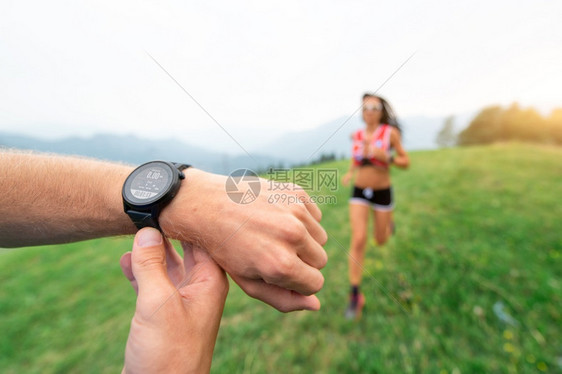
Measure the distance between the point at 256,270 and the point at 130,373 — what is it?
1.72 feet

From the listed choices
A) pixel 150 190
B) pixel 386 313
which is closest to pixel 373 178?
pixel 386 313

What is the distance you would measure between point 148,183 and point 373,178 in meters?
3.43

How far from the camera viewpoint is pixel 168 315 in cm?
81

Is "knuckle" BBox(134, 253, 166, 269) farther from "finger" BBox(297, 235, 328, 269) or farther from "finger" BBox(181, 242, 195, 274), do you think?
"finger" BBox(297, 235, 328, 269)

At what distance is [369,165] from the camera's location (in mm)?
3877

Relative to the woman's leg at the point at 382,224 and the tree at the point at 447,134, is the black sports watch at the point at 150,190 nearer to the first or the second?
the woman's leg at the point at 382,224

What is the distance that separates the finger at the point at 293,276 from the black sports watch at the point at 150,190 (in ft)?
1.86

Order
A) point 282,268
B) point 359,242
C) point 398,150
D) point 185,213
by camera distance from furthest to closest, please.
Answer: point 398,150 < point 359,242 < point 185,213 < point 282,268

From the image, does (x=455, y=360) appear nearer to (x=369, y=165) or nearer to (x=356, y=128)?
(x=369, y=165)

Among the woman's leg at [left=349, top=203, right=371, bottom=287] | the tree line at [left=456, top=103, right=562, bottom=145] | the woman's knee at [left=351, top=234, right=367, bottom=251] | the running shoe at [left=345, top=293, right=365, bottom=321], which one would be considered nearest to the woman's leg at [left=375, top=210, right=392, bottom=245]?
the woman's leg at [left=349, top=203, right=371, bottom=287]

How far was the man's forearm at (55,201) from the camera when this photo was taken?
1.17 metres

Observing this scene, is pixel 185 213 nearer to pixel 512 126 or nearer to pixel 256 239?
pixel 256 239

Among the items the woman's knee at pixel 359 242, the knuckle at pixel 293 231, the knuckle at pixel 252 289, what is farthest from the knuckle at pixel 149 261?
the woman's knee at pixel 359 242

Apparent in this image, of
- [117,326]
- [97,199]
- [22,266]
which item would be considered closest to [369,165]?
[97,199]
